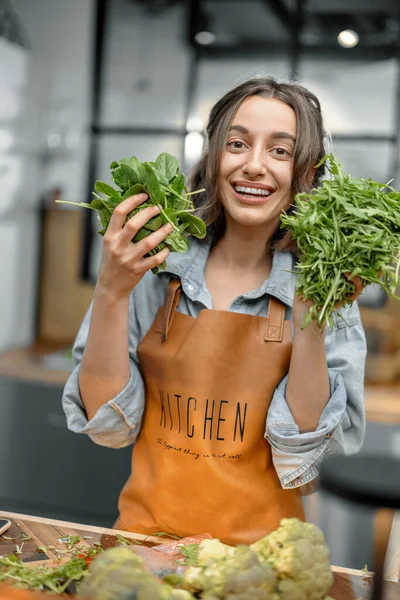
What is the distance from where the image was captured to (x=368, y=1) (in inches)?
139

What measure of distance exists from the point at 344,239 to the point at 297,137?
46 centimetres

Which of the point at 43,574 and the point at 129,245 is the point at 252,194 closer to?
the point at 129,245

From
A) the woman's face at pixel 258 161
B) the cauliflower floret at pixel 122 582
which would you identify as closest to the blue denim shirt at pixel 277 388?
the woman's face at pixel 258 161

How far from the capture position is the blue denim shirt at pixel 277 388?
4.95 feet

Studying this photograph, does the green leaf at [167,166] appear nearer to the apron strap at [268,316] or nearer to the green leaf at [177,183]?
the green leaf at [177,183]

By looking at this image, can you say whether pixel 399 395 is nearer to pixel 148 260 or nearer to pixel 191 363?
pixel 191 363

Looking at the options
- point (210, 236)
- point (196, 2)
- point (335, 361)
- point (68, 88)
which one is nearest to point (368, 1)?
point (196, 2)

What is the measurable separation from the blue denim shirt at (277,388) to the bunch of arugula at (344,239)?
0.33 meters

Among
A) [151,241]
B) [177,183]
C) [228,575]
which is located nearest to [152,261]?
[151,241]

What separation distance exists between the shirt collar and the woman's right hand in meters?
0.26

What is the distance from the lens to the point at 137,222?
1.34 metres

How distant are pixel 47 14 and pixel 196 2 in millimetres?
814

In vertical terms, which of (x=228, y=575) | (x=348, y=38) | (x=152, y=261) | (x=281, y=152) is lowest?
(x=228, y=575)

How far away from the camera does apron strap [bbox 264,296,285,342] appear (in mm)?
1567
